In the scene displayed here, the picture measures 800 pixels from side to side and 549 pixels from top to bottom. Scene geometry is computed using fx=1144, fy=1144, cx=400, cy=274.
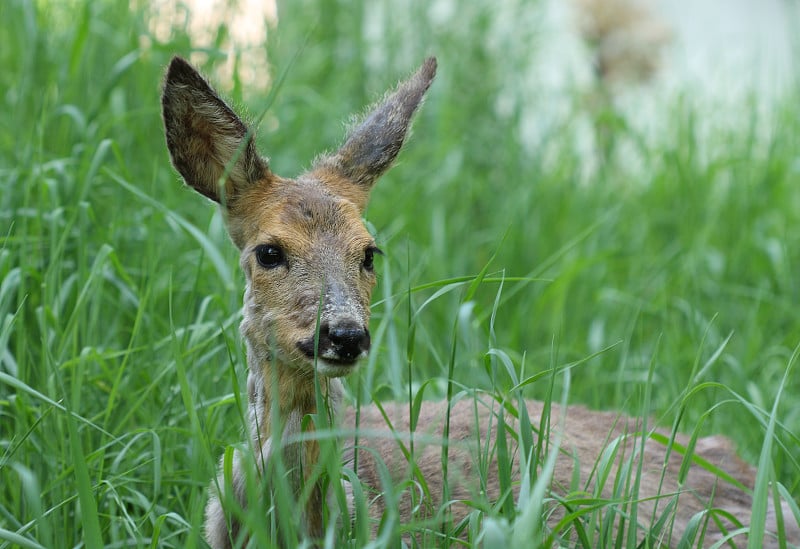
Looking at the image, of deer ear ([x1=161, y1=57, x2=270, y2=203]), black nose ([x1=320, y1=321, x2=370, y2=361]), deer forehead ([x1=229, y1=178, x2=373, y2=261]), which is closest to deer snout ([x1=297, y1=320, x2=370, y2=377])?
black nose ([x1=320, y1=321, x2=370, y2=361])

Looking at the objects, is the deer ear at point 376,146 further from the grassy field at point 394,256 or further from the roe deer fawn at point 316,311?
the grassy field at point 394,256

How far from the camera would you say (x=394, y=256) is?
4781 millimetres

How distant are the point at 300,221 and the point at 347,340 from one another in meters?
0.54

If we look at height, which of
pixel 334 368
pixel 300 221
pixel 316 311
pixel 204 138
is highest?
pixel 204 138

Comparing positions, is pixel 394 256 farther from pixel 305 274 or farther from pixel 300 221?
pixel 305 274

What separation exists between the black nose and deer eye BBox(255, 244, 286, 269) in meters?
0.40

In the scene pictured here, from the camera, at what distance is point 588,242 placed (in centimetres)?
A: 618

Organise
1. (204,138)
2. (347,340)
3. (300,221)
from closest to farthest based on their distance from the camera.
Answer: (347,340)
(300,221)
(204,138)

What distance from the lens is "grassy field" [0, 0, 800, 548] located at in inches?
130

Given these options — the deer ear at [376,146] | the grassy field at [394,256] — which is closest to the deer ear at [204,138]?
the grassy field at [394,256]

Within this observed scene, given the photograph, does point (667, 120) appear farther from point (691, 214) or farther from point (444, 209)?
point (444, 209)

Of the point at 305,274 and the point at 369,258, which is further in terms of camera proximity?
the point at 369,258

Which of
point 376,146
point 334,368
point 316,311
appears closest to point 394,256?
point 376,146

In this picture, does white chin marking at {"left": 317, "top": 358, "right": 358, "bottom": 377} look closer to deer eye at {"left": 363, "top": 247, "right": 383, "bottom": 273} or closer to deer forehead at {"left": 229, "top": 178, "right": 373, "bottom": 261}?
deer forehead at {"left": 229, "top": 178, "right": 373, "bottom": 261}
